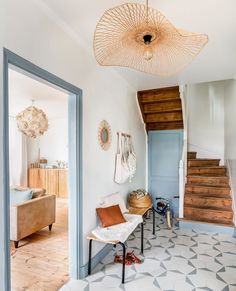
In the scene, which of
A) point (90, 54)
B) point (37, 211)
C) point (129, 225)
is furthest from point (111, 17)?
point (37, 211)

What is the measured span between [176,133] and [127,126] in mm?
1474

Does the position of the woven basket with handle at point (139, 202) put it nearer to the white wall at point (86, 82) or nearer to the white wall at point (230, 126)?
→ the white wall at point (86, 82)

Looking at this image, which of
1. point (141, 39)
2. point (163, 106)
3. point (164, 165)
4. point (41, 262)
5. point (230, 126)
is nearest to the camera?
point (141, 39)

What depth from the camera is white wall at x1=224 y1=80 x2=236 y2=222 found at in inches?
180

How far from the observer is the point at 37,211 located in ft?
11.3

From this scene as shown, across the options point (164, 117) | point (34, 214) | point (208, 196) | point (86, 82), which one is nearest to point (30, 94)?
point (86, 82)

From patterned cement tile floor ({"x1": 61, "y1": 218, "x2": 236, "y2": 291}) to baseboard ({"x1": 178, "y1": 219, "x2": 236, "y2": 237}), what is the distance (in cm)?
12

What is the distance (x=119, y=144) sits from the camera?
336 cm

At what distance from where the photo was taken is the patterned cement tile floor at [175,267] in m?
2.20

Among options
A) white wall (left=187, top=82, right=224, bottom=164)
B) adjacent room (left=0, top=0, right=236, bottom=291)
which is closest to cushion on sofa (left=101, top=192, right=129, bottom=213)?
adjacent room (left=0, top=0, right=236, bottom=291)

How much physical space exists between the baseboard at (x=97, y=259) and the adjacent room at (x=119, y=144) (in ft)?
0.05

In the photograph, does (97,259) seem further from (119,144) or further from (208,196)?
(208,196)

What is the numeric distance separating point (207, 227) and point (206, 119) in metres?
3.09

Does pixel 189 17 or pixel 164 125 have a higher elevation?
pixel 189 17
